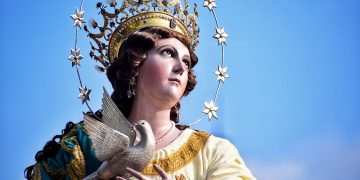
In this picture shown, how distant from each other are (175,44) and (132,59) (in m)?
0.30

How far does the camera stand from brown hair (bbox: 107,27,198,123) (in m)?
4.49

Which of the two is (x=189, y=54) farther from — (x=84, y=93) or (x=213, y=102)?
(x=84, y=93)

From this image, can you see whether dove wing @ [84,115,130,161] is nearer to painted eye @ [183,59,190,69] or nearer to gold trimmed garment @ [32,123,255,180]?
gold trimmed garment @ [32,123,255,180]

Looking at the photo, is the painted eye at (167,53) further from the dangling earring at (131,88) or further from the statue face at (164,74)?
the dangling earring at (131,88)

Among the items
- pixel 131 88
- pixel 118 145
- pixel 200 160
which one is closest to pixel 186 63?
pixel 131 88

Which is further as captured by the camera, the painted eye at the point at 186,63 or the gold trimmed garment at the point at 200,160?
the painted eye at the point at 186,63

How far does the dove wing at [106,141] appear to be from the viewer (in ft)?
13.0

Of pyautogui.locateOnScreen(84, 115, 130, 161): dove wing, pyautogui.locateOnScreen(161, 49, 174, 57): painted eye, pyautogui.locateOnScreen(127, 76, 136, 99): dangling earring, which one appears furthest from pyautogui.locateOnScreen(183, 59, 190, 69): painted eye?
pyautogui.locateOnScreen(84, 115, 130, 161): dove wing

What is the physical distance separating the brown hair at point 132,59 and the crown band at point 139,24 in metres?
0.06

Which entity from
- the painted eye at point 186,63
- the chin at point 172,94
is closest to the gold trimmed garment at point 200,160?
the chin at point 172,94

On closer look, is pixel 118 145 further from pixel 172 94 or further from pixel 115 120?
pixel 172 94

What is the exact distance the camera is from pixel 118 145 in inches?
156

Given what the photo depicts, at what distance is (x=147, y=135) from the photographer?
13.0 ft

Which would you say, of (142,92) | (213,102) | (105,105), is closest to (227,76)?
(213,102)
